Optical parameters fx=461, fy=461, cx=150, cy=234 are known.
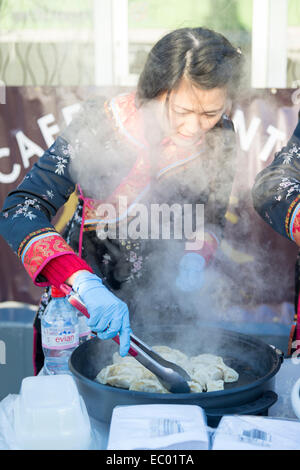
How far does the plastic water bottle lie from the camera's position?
153cm

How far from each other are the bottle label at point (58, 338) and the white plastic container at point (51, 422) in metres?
0.41

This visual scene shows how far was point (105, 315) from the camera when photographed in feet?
4.56

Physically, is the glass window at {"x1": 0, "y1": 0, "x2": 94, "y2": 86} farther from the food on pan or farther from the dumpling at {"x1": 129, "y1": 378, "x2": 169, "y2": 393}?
the dumpling at {"x1": 129, "y1": 378, "x2": 169, "y2": 393}

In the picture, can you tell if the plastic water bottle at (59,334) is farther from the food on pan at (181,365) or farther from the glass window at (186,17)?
the glass window at (186,17)

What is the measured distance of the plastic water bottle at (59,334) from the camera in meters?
1.53

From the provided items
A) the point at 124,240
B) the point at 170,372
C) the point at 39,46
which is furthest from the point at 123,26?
the point at 170,372

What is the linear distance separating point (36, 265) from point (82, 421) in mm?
603

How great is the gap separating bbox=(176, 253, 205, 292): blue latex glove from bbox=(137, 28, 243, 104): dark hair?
0.72m

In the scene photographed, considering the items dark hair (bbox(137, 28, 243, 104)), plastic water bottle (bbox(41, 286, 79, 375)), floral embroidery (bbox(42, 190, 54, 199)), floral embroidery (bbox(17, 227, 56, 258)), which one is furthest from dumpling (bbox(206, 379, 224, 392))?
dark hair (bbox(137, 28, 243, 104))

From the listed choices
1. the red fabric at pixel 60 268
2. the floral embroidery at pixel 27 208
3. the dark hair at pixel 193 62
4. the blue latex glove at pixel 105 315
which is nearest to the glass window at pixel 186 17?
the dark hair at pixel 193 62

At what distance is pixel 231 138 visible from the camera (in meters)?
2.22

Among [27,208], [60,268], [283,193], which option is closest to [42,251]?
[60,268]

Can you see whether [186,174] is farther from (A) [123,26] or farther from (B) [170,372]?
(A) [123,26]

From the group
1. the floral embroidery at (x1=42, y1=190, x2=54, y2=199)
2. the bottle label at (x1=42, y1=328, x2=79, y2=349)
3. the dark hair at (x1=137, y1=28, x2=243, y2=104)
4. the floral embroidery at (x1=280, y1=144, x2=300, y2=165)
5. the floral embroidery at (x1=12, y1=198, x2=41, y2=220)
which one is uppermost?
the dark hair at (x1=137, y1=28, x2=243, y2=104)
